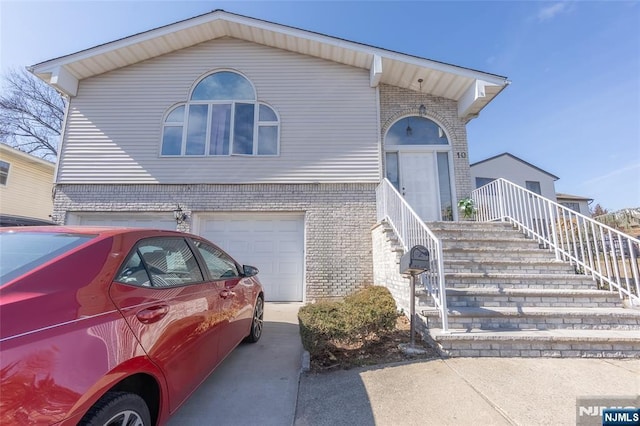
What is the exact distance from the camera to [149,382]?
5.96ft

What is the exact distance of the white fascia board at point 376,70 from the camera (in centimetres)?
758

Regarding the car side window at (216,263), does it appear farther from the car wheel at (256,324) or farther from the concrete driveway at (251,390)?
the concrete driveway at (251,390)

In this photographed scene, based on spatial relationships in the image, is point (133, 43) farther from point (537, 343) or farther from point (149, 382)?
point (537, 343)

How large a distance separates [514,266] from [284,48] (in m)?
7.89

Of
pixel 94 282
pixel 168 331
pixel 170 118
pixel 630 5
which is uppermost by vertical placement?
pixel 630 5

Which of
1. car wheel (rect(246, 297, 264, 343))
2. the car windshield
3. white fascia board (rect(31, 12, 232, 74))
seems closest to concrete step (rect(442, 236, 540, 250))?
car wheel (rect(246, 297, 264, 343))

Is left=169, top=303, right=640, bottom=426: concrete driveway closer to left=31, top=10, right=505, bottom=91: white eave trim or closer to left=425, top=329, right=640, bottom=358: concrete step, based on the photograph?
left=425, top=329, right=640, bottom=358: concrete step

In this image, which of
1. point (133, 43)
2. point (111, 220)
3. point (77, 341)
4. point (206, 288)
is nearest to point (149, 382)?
point (77, 341)

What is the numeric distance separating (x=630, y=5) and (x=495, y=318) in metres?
6.86

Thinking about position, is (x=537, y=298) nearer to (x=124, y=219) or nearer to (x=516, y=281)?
(x=516, y=281)

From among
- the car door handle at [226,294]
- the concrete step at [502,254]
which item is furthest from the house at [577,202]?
the car door handle at [226,294]

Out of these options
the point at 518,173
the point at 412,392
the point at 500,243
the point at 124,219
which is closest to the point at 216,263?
the point at 412,392

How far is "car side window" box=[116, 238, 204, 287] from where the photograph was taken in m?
1.89

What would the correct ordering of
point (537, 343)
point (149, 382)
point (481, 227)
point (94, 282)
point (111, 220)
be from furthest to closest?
point (111, 220)
point (481, 227)
point (537, 343)
point (149, 382)
point (94, 282)
